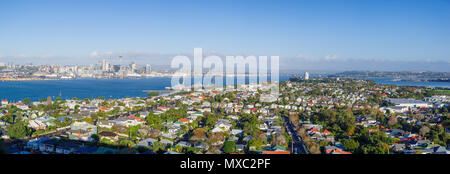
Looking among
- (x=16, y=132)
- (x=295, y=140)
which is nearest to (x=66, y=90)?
(x=16, y=132)

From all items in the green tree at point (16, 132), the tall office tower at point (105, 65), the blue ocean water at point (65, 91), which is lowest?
the blue ocean water at point (65, 91)

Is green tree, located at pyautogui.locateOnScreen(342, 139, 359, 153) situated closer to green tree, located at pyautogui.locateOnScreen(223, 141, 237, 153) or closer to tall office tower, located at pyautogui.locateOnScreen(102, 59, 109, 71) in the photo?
green tree, located at pyautogui.locateOnScreen(223, 141, 237, 153)

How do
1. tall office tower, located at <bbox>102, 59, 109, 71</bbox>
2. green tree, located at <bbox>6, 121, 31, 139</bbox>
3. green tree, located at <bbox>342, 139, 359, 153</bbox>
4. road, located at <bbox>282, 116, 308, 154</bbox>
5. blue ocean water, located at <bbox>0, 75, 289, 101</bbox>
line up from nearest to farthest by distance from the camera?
1. green tree, located at <bbox>342, 139, 359, 153</bbox>
2. road, located at <bbox>282, 116, 308, 154</bbox>
3. green tree, located at <bbox>6, 121, 31, 139</bbox>
4. blue ocean water, located at <bbox>0, 75, 289, 101</bbox>
5. tall office tower, located at <bbox>102, 59, 109, 71</bbox>

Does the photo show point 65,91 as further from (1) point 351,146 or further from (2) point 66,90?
(1) point 351,146

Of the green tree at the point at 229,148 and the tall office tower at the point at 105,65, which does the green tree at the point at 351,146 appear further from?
the tall office tower at the point at 105,65

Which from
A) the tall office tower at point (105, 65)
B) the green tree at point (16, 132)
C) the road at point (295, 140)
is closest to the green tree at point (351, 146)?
the road at point (295, 140)

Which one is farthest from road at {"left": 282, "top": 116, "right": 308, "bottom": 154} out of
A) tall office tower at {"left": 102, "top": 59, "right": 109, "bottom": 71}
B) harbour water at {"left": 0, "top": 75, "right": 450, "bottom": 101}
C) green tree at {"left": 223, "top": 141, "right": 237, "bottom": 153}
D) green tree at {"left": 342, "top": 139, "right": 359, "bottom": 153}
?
tall office tower at {"left": 102, "top": 59, "right": 109, "bottom": 71}

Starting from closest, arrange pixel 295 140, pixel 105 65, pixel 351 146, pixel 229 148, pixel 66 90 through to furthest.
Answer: pixel 229 148 → pixel 351 146 → pixel 295 140 → pixel 66 90 → pixel 105 65

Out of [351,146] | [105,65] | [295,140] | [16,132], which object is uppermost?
[105,65]
